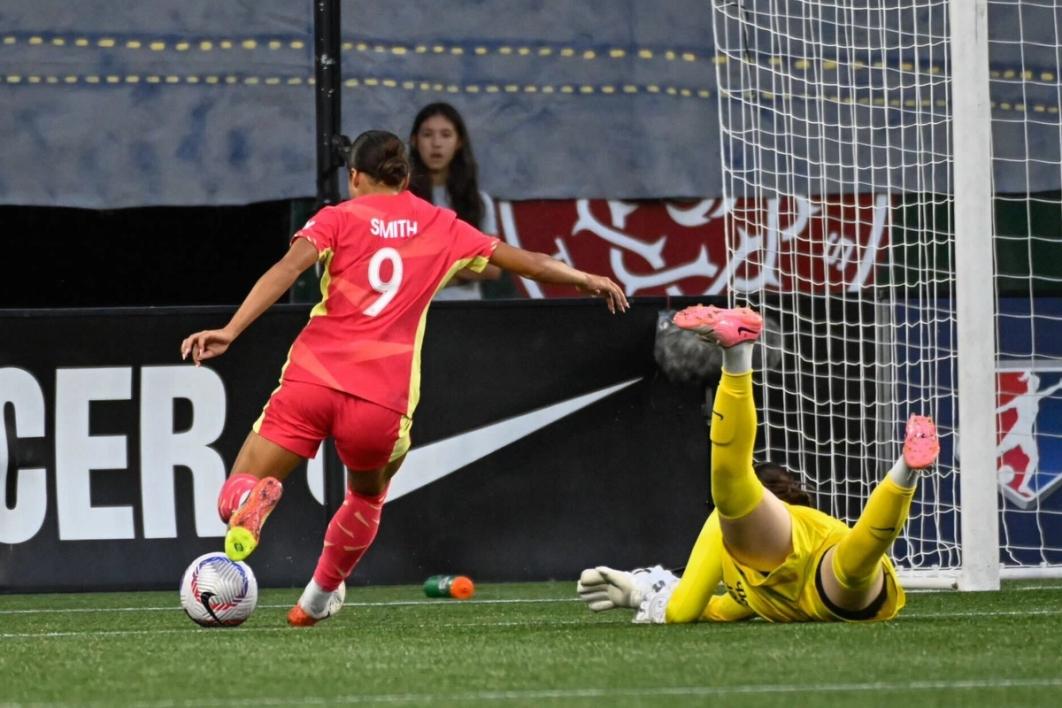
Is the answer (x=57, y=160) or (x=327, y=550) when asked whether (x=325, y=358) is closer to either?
(x=327, y=550)

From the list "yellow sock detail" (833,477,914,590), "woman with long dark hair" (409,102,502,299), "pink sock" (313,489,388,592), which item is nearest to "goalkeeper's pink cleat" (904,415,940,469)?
"yellow sock detail" (833,477,914,590)

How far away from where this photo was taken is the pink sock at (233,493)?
5.66m

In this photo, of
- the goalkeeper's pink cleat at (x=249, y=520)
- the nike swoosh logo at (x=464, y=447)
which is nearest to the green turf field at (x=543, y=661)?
the goalkeeper's pink cleat at (x=249, y=520)

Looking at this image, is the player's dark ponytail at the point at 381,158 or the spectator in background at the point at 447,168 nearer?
the player's dark ponytail at the point at 381,158

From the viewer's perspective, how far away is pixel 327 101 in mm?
8141

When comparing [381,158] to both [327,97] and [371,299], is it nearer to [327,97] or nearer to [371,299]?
[371,299]

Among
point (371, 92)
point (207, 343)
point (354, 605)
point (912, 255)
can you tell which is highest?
point (371, 92)

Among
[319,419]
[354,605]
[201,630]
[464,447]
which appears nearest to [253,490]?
[319,419]

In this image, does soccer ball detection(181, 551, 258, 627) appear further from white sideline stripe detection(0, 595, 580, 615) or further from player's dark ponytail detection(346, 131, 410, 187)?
white sideline stripe detection(0, 595, 580, 615)

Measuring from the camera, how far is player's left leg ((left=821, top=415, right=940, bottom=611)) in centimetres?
534

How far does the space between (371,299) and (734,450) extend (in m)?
1.23

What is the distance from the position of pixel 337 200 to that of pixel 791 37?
2161 millimetres

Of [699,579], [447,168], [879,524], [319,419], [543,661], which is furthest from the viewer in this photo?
[447,168]

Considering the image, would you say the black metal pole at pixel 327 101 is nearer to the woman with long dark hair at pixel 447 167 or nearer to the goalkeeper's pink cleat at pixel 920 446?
the woman with long dark hair at pixel 447 167
